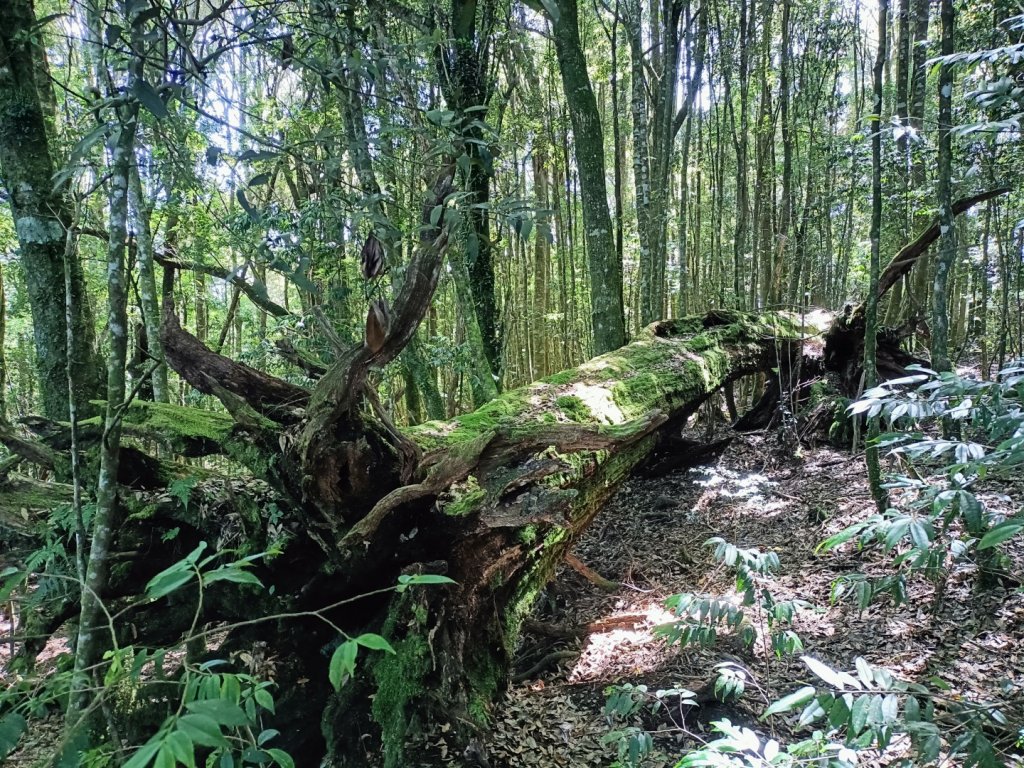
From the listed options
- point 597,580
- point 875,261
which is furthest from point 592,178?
point 597,580

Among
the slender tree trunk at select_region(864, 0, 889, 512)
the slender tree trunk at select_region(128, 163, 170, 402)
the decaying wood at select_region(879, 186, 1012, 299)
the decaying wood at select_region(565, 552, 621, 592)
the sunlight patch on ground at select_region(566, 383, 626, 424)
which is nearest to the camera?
the slender tree trunk at select_region(128, 163, 170, 402)

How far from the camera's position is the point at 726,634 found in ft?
10.5

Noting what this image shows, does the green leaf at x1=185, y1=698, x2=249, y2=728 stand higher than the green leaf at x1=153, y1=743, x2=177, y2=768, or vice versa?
the green leaf at x1=153, y1=743, x2=177, y2=768

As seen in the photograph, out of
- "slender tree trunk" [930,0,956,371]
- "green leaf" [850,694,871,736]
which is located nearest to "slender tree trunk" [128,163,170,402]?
"green leaf" [850,694,871,736]

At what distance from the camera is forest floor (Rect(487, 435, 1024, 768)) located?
2576mm

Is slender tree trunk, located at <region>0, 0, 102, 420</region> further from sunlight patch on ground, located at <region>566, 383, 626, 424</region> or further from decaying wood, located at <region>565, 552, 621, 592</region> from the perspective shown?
decaying wood, located at <region>565, 552, 621, 592</region>

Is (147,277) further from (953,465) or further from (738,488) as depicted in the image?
(738,488)

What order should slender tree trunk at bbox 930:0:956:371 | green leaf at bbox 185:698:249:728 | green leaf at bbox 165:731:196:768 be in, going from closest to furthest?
green leaf at bbox 165:731:196:768 < green leaf at bbox 185:698:249:728 < slender tree trunk at bbox 930:0:956:371

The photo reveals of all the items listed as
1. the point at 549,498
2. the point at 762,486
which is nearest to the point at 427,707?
the point at 549,498

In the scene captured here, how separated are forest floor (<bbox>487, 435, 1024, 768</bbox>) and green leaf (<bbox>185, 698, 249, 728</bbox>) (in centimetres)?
157

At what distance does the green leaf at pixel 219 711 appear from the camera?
798 mm

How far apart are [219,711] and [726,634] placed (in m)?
3.06

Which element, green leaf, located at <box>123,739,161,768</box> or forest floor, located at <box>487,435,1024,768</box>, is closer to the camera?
green leaf, located at <box>123,739,161,768</box>

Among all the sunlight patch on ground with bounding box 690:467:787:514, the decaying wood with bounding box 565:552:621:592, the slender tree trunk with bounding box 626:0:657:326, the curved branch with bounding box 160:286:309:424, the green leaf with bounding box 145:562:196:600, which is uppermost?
the slender tree trunk with bounding box 626:0:657:326
